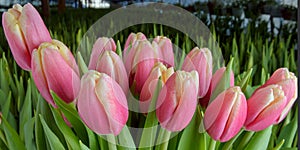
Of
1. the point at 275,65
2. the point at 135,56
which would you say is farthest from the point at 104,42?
the point at 275,65

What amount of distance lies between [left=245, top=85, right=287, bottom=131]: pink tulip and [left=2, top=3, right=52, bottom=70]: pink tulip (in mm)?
122

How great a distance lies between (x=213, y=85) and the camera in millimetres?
269

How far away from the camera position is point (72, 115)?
270mm

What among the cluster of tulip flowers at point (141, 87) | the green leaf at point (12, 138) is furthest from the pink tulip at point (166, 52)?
the green leaf at point (12, 138)

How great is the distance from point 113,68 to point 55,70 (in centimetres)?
3

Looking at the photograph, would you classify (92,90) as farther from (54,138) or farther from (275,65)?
(275,65)

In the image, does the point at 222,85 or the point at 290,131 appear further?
the point at 290,131

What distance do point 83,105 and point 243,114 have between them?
82 millimetres

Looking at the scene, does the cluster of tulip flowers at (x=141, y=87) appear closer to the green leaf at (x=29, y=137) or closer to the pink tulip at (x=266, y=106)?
the pink tulip at (x=266, y=106)

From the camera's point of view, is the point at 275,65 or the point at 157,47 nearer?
the point at 157,47

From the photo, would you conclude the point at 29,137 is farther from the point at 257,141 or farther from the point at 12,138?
the point at 257,141

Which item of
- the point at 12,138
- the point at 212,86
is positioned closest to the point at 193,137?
the point at 212,86

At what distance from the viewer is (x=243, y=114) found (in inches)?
9.1

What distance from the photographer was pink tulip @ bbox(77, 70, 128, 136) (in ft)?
0.68
